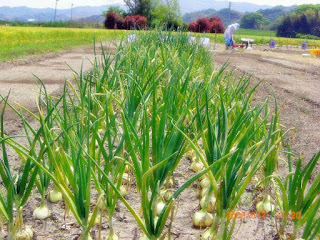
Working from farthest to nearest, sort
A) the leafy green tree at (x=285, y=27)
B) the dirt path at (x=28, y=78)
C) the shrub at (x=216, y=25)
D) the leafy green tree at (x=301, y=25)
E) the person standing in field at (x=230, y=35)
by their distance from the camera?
the leafy green tree at (x=301, y=25) < the leafy green tree at (x=285, y=27) < the shrub at (x=216, y=25) < the person standing in field at (x=230, y=35) < the dirt path at (x=28, y=78)

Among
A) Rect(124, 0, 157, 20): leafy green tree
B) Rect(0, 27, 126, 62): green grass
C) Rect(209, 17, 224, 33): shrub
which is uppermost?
Rect(124, 0, 157, 20): leafy green tree

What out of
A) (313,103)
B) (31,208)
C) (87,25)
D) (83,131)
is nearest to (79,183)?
(83,131)

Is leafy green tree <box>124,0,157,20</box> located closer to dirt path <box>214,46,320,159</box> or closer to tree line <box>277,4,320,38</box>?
tree line <box>277,4,320,38</box>

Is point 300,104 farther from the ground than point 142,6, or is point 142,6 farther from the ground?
point 142,6

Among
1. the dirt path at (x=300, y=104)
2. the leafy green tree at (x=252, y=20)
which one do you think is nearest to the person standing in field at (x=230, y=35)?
the dirt path at (x=300, y=104)

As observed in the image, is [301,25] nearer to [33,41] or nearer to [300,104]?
[33,41]

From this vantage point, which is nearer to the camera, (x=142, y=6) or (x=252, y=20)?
(x=142, y=6)

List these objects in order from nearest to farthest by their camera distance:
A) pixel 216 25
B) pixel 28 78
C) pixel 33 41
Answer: pixel 28 78, pixel 33 41, pixel 216 25

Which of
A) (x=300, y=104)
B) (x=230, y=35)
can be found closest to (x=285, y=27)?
(x=230, y=35)

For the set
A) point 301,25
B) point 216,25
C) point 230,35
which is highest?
point 301,25

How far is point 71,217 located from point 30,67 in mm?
6564

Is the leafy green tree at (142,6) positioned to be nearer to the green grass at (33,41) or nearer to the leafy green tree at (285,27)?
the green grass at (33,41)

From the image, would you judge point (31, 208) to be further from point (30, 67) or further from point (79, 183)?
point (30, 67)

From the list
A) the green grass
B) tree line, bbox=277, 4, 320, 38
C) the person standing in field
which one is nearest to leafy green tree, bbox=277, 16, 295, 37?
tree line, bbox=277, 4, 320, 38
